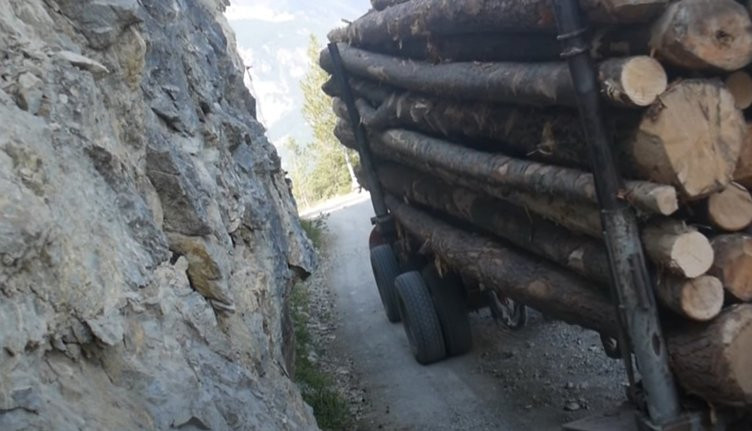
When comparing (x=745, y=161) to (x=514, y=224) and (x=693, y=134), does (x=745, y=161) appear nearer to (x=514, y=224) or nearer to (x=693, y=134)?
(x=693, y=134)

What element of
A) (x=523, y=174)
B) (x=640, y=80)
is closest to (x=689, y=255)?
(x=640, y=80)

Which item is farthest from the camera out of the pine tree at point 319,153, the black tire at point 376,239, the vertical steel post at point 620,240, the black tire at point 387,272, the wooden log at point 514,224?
the pine tree at point 319,153

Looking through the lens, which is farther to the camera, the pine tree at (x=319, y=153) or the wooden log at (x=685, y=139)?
the pine tree at (x=319, y=153)

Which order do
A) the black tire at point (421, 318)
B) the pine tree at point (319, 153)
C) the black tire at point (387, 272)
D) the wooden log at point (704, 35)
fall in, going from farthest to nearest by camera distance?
the pine tree at point (319, 153) → the black tire at point (387, 272) → the black tire at point (421, 318) → the wooden log at point (704, 35)

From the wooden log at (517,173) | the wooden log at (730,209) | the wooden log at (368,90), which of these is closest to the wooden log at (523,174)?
the wooden log at (517,173)

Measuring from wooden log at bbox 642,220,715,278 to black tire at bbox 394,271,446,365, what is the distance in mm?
4122

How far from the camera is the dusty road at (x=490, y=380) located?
650 centimetres

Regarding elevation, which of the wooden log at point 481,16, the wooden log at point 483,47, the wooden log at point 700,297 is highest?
the wooden log at point 481,16

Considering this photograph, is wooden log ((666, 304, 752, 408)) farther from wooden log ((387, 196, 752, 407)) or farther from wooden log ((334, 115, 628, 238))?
wooden log ((334, 115, 628, 238))

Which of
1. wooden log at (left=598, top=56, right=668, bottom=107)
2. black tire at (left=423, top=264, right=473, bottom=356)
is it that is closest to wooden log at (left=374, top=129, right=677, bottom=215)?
wooden log at (left=598, top=56, right=668, bottom=107)

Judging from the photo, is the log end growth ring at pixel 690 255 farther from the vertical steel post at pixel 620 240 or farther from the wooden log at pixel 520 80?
the wooden log at pixel 520 80

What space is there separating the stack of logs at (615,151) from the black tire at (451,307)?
1.10 metres

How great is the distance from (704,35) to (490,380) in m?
4.58

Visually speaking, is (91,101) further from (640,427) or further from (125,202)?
(640,427)
